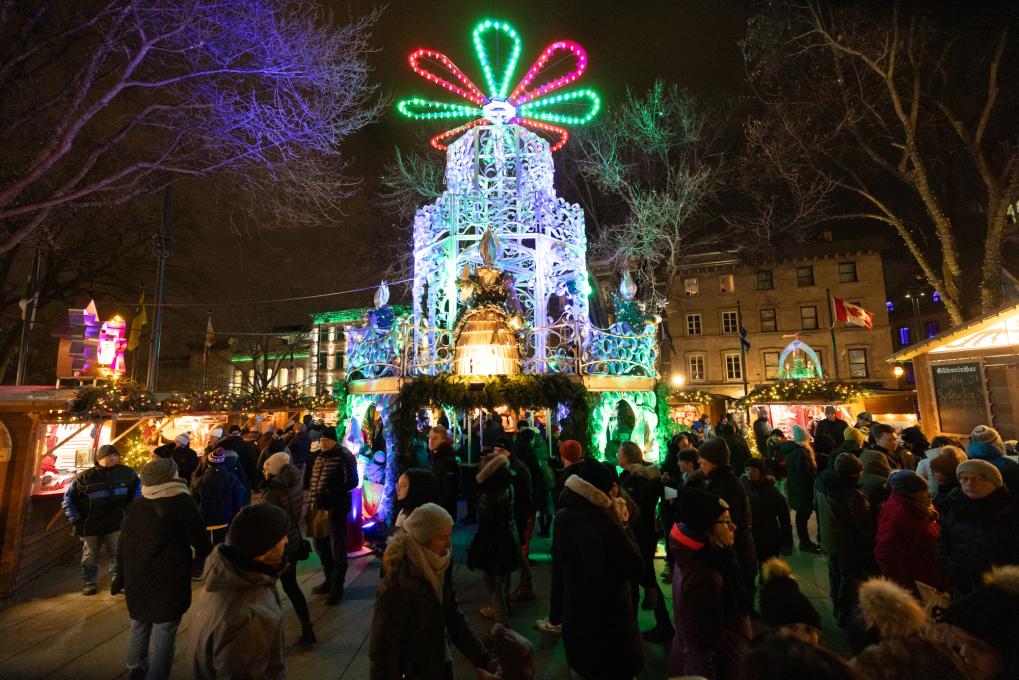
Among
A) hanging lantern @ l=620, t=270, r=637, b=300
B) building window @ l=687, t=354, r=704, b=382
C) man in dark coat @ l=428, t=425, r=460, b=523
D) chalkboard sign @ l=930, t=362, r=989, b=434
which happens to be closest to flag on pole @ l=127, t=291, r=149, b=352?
man in dark coat @ l=428, t=425, r=460, b=523

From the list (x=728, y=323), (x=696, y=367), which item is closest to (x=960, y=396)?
(x=696, y=367)

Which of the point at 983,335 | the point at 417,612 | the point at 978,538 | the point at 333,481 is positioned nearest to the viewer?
the point at 417,612

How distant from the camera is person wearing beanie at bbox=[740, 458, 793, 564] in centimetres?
510

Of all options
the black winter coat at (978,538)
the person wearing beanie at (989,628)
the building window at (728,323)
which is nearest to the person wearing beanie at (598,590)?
the person wearing beanie at (989,628)

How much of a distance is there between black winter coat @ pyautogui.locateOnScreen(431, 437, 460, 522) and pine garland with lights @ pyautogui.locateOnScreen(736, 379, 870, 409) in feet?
39.2

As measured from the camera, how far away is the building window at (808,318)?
112 ft

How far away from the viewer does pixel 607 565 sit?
294 cm

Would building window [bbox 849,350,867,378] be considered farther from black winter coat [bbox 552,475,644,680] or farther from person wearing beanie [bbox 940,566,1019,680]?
person wearing beanie [bbox 940,566,1019,680]

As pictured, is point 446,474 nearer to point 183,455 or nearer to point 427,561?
point 427,561

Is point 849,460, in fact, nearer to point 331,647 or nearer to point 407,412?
point 331,647

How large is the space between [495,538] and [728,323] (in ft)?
115

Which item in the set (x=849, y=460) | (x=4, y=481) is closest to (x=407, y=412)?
(x=4, y=481)

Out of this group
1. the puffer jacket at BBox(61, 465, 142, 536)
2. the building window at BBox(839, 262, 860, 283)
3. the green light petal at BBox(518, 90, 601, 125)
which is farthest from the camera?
the building window at BBox(839, 262, 860, 283)

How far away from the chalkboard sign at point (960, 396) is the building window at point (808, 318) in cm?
2696
